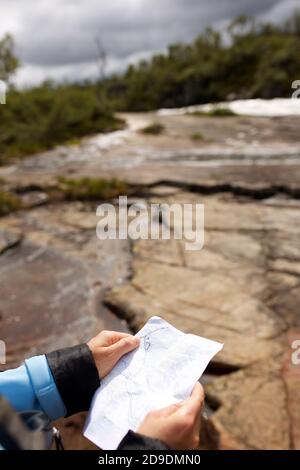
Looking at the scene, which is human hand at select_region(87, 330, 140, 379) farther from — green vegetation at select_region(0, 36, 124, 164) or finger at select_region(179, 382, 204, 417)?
green vegetation at select_region(0, 36, 124, 164)

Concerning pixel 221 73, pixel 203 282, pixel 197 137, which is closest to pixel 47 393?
pixel 203 282

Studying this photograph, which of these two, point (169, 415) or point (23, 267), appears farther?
point (23, 267)

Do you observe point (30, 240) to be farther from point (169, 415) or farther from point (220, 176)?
point (169, 415)

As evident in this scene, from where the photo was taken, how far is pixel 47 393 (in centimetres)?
109

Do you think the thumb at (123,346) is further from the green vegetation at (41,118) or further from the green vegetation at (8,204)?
the green vegetation at (41,118)

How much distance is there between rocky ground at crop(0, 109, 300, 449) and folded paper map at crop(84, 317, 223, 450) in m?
1.37

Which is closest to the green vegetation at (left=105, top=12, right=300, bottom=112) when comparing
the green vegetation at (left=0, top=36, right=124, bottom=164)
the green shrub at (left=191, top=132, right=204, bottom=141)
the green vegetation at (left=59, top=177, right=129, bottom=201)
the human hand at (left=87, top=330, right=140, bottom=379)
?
the green vegetation at (left=0, top=36, right=124, bottom=164)

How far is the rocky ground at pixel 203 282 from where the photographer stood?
2.56m

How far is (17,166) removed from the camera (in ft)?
31.8

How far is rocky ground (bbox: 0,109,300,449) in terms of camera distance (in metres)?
2.56

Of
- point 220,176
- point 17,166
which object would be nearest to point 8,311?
point 220,176

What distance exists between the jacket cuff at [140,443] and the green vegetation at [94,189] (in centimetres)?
582

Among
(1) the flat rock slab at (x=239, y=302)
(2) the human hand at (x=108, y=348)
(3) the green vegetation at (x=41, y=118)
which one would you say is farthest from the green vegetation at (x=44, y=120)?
(2) the human hand at (x=108, y=348)
